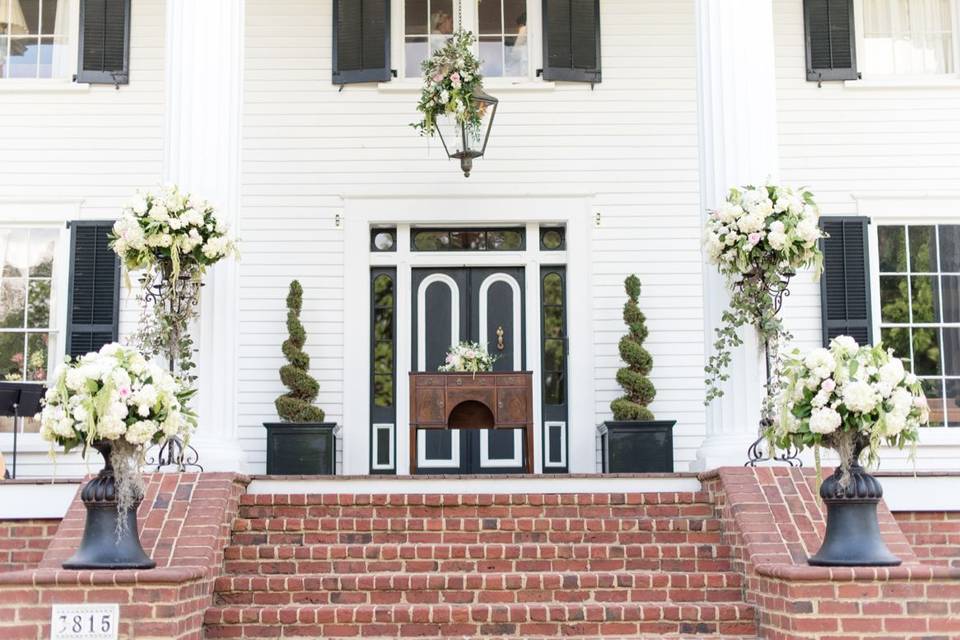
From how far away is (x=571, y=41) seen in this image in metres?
10.8

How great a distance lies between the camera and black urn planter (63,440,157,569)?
5.99m

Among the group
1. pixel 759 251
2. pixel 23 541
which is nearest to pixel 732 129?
pixel 759 251

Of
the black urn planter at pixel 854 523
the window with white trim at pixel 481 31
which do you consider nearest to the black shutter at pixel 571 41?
the window with white trim at pixel 481 31

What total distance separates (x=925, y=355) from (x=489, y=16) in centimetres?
488

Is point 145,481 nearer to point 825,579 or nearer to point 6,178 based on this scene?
point 825,579

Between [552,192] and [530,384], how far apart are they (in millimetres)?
2212

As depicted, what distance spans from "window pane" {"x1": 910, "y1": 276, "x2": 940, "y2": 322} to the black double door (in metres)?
3.41

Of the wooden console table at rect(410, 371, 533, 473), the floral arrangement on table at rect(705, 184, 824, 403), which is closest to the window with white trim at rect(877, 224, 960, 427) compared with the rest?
the floral arrangement on table at rect(705, 184, 824, 403)

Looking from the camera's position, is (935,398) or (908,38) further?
(908,38)

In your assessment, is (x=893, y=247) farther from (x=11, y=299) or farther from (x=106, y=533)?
(x=11, y=299)

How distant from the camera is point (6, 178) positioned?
34.9 feet

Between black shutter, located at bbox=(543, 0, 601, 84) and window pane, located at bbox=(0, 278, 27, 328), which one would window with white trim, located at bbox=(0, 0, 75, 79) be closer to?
window pane, located at bbox=(0, 278, 27, 328)

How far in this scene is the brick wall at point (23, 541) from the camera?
289 inches

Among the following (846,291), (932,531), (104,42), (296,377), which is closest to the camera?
(932,531)
